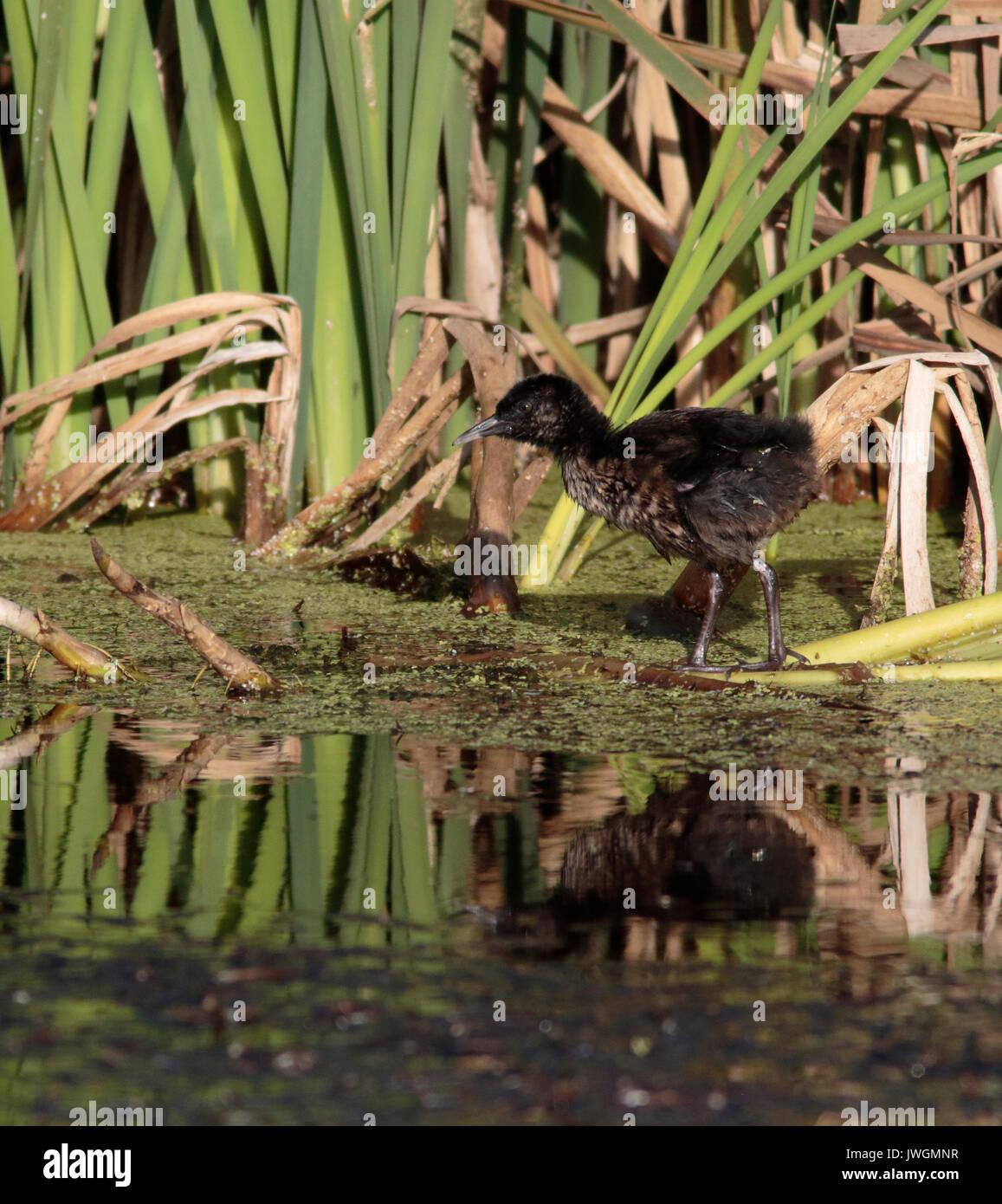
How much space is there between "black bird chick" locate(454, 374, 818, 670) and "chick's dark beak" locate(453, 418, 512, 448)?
0.55ft

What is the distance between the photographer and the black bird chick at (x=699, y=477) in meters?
4.38

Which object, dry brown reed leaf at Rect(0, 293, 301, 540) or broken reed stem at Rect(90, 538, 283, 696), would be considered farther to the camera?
dry brown reed leaf at Rect(0, 293, 301, 540)

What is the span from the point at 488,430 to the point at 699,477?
83 centimetres

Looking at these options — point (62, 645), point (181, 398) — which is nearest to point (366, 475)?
point (181, 398)

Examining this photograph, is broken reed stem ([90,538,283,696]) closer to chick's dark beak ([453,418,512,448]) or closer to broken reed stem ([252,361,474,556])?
chick's dark beak ([453,418,512,448])

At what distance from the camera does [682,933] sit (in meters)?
2.71

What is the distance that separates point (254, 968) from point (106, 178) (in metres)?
4.37

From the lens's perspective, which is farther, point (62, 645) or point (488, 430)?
point (488, 430)

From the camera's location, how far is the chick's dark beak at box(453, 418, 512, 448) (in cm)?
488

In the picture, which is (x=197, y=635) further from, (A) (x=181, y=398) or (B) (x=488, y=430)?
(A) (x=181, y=398)

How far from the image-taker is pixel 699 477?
4.41 metres

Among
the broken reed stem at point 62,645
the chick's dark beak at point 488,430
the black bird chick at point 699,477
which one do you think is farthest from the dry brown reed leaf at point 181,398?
the broken reed stem at point 62,645

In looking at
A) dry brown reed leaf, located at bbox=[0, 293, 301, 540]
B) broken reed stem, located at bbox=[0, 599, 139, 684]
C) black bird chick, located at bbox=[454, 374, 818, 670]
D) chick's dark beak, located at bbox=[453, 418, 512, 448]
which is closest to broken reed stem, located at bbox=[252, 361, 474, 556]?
dry brown reed leaf, located at bbox=[0, 293, 301, 540]

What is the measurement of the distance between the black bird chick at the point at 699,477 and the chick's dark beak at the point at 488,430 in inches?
6.6
